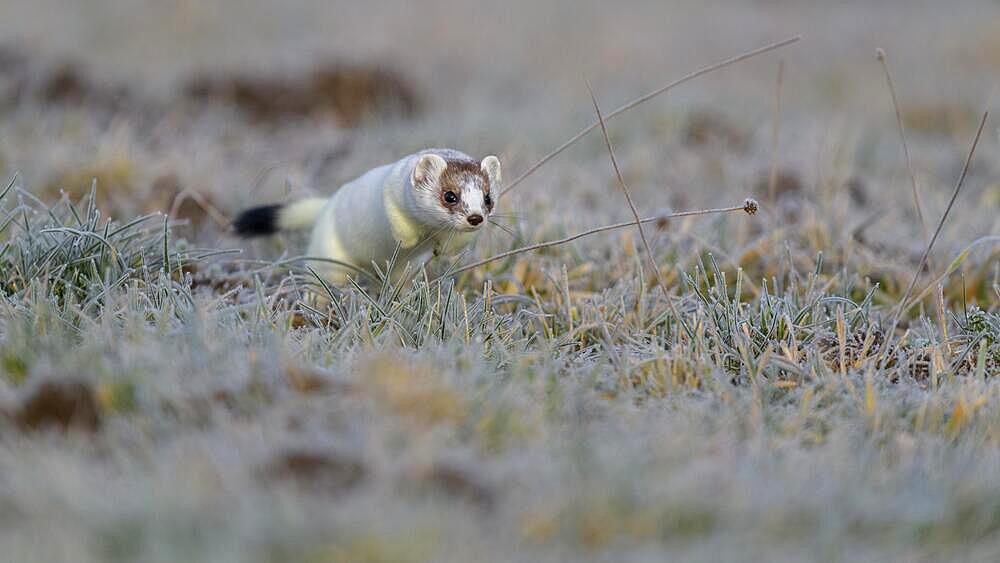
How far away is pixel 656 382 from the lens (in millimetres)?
2588

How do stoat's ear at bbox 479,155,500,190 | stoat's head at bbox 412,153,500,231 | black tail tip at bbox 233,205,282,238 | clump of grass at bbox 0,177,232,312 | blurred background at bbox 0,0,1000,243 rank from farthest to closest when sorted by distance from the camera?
1. blurred background at bbox 0,0,1000,243
2. black tail tip at bbox 233,205,282,238
3. stoat's ear at bbox 479,155,500,190
4. stoat's head at bbox 412,153,500,231
5. clump of grass at bbox 0,177,232,312

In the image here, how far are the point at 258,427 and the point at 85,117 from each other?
4.58 meters

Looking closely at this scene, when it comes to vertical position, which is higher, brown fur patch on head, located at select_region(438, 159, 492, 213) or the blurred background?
the blurred background

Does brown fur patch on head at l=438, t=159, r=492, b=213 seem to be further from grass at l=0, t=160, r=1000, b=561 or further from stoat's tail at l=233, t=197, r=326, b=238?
stoat's tail at l=233, t=197, r=326, b=238

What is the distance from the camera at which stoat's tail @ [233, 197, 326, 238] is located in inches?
143

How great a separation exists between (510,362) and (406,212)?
689mm

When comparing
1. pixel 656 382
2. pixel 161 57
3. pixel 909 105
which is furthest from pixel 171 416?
pixel 909 105

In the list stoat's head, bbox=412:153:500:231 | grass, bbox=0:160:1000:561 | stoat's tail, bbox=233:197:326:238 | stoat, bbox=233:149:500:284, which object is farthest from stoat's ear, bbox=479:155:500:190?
stoat's tail, bbox=233:197:326:238

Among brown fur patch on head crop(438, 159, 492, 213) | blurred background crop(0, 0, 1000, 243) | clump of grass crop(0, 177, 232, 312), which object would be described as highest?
blurred background crop(0, 0, 1000, 243)

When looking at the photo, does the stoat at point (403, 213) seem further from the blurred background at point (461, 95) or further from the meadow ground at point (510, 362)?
the blurred background at point (461, 95)

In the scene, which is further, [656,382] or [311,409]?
[656,382]

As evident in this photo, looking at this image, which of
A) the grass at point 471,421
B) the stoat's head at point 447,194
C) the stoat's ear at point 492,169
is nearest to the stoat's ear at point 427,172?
the stoat's head at point 447,194

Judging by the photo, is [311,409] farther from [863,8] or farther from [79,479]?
[863,8]

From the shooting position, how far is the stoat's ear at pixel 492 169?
3.16 metres
